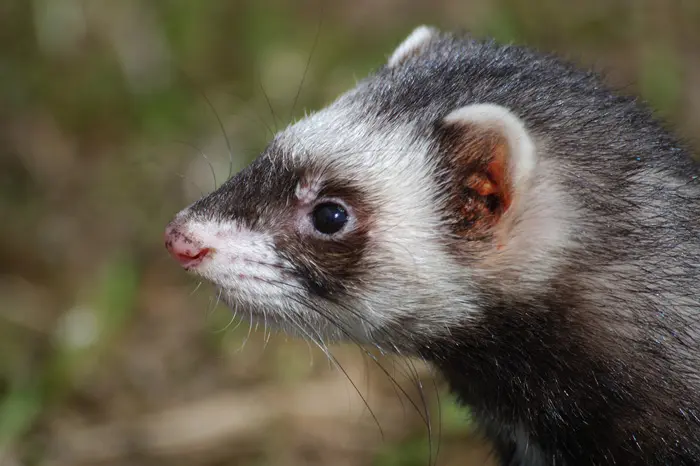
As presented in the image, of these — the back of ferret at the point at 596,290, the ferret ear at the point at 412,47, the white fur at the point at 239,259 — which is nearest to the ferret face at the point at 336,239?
the white fur at the point at 239,259

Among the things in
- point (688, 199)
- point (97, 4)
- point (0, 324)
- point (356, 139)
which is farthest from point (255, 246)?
point (97, 4)

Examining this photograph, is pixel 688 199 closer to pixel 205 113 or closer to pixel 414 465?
pixel 414 465

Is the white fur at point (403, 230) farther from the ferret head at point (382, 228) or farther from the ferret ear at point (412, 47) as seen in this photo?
the ferret ear at point (412, 47)

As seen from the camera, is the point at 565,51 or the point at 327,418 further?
the point at 565,51

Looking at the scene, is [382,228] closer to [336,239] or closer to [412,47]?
[336,239]

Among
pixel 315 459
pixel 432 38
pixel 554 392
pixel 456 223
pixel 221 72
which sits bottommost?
pixel 554 392

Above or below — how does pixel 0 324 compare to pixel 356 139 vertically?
above

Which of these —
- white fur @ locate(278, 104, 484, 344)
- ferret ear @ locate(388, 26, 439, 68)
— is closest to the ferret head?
white fur @ locate(278, 104, 484, 344)

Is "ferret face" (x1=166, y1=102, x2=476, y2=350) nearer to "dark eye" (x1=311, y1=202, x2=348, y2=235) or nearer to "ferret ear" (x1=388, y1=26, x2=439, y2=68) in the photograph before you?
"dark eye" (x1=311, y1=202, x2=348, y2=235)
